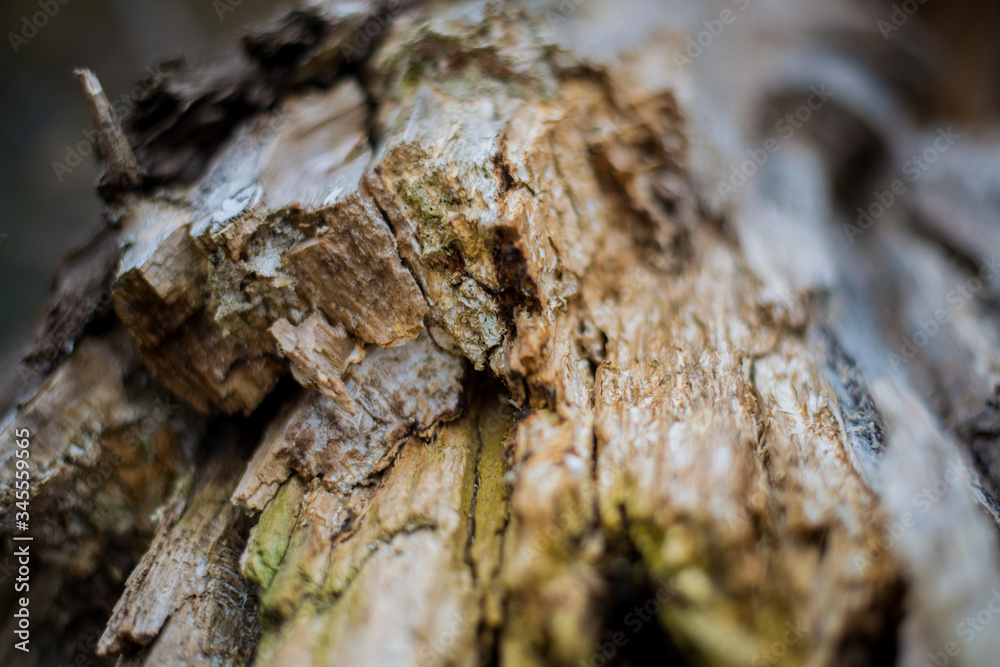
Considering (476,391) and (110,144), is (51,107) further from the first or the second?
(476,391)

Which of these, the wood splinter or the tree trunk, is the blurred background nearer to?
the wood splinter

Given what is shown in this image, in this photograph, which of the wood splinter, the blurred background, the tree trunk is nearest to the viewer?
the tree trunk

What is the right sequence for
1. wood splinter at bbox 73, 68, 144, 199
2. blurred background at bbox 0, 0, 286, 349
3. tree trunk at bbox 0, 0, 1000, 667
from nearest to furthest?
tree trunk at bbox 0, 0, 1000, 667 → wood splinter at bbox 73, 68, 144, 199 → blurred background at bbox 0, 0, 286, 349

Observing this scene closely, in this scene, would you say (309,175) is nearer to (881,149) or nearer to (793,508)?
(793,508)

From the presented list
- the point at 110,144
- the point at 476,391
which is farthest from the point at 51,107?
the point at 476,391

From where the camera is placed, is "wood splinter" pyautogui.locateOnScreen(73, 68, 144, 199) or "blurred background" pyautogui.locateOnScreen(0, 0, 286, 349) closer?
"wood splinter" pyautogui.locateOnScreen(73, 68, 144, 199)

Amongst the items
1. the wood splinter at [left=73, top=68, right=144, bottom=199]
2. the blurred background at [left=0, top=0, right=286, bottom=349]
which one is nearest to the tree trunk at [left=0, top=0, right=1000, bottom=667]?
the wood splinter at [left=73, top=68, right=144, bottom=199]
